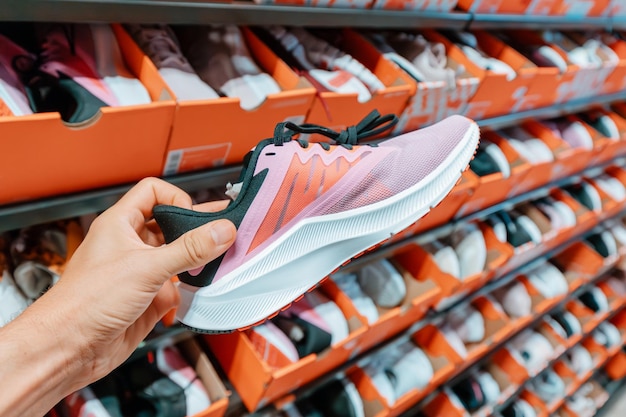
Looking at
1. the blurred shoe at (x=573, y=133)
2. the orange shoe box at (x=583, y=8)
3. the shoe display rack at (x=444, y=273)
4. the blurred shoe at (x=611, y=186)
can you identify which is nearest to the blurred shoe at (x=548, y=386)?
the shoe display rack at (x=444, y=273)

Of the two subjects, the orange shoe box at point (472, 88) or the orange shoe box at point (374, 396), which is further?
the orange shoe box at point (374, 396)

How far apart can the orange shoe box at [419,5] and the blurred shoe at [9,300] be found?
0.82m

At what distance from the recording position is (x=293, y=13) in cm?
83

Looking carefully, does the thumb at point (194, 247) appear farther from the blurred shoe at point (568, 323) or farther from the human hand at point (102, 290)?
the blurred shoe at point (568, 323)

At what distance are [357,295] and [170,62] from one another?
2.55 ft

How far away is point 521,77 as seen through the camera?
1279mm

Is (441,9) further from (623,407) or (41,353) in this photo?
(623,407)

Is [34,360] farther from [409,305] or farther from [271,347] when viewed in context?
[409,305]

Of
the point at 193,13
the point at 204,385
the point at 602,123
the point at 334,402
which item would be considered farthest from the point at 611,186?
the point at 193,13

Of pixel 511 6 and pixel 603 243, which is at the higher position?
pixel 511 6

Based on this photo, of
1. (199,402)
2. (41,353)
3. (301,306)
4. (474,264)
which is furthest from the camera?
(474,264)

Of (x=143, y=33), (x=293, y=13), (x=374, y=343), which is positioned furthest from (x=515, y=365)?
(x=143, y=33)

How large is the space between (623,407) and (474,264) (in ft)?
5.62

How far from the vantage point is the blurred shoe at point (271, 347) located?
1.06 meters
